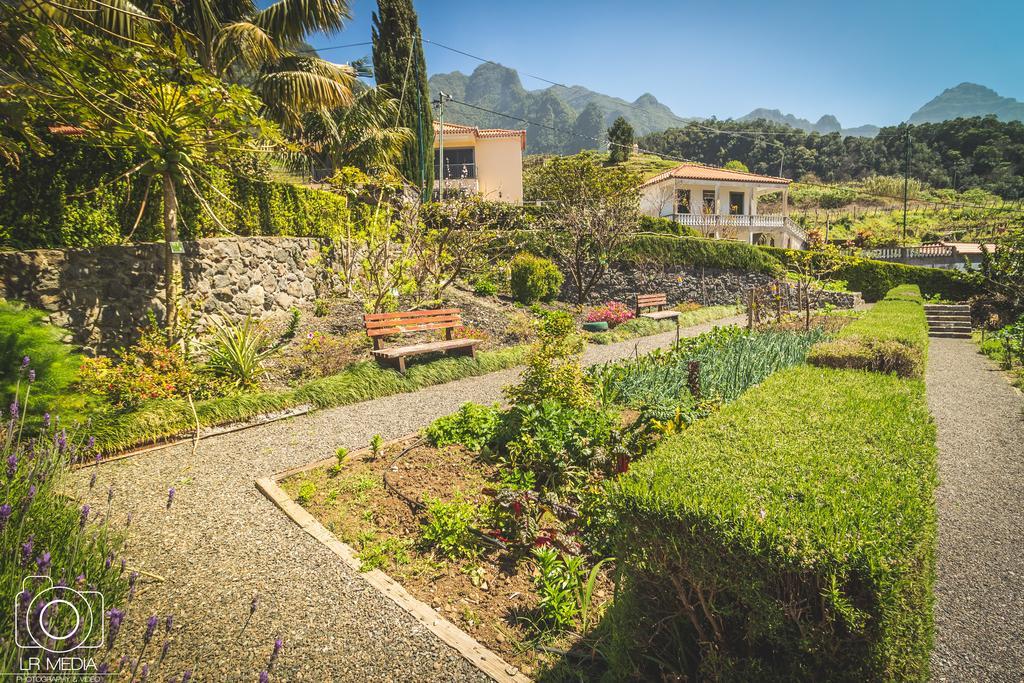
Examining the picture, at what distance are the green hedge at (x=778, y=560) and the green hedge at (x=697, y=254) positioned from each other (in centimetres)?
1693

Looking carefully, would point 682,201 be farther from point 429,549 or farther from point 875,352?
point 429,549

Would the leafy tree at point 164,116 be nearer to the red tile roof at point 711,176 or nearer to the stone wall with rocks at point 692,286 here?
the stone wall with rocks at point 692,286

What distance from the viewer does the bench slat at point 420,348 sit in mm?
7361

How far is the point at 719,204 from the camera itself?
3647 centimetres

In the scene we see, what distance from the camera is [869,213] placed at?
2020 inches

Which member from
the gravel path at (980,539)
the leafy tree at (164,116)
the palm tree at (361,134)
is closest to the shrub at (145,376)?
the leafy tree at (164,116)

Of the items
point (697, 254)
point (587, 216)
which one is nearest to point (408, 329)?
point (587, 216)

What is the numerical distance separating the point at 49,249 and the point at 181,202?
2207 mm

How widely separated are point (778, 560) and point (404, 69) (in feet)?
75.9

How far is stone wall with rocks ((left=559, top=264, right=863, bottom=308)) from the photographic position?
18.5 m

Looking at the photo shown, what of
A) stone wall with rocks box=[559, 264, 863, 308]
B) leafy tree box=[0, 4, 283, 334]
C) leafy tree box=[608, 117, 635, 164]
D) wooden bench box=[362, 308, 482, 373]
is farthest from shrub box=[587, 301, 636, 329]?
leafy tree box=[608, 117, 635, 164]

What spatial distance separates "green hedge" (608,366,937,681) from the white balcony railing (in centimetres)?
3212

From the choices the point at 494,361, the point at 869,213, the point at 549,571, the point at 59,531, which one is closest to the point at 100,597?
the point at 59,531

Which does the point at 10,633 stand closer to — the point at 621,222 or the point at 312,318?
the point at 312,318
